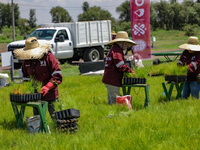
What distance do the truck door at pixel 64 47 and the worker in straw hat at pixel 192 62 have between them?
12395 millimetres

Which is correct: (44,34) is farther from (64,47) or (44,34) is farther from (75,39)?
(75,39)

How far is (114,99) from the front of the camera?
781 cm

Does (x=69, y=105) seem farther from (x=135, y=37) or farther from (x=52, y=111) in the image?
(x=135, y=37)

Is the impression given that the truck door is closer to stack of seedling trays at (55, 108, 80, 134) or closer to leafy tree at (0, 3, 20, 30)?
stack of seedling trays at (55, 108, 80, 134)

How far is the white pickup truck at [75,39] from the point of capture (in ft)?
64.9

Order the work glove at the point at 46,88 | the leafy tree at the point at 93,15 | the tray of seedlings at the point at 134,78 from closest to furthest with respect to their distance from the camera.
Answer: the work glove at the point at 46,88 < the tray of seedlings at the point at 134,78 < the leafy tree at the point at 93,15

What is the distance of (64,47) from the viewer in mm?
20328

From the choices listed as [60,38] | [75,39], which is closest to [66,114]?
[60,38]

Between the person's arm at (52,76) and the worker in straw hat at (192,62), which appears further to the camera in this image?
the worker in straw hat at (192,62)

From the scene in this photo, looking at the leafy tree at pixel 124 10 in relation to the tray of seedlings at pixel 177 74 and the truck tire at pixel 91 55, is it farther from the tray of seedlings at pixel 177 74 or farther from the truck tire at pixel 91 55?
the tray of seedlings at pixel 177 74

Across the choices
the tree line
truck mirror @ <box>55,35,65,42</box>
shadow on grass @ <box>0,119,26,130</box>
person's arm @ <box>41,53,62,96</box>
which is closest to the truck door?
truck mirror @ <box>55,35,65,42</box>

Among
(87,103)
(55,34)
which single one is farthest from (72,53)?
(87,103)

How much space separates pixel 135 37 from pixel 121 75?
6376 mm

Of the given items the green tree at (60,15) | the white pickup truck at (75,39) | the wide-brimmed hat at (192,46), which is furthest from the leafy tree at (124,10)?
the wide-brimmed hat at (192,46)
